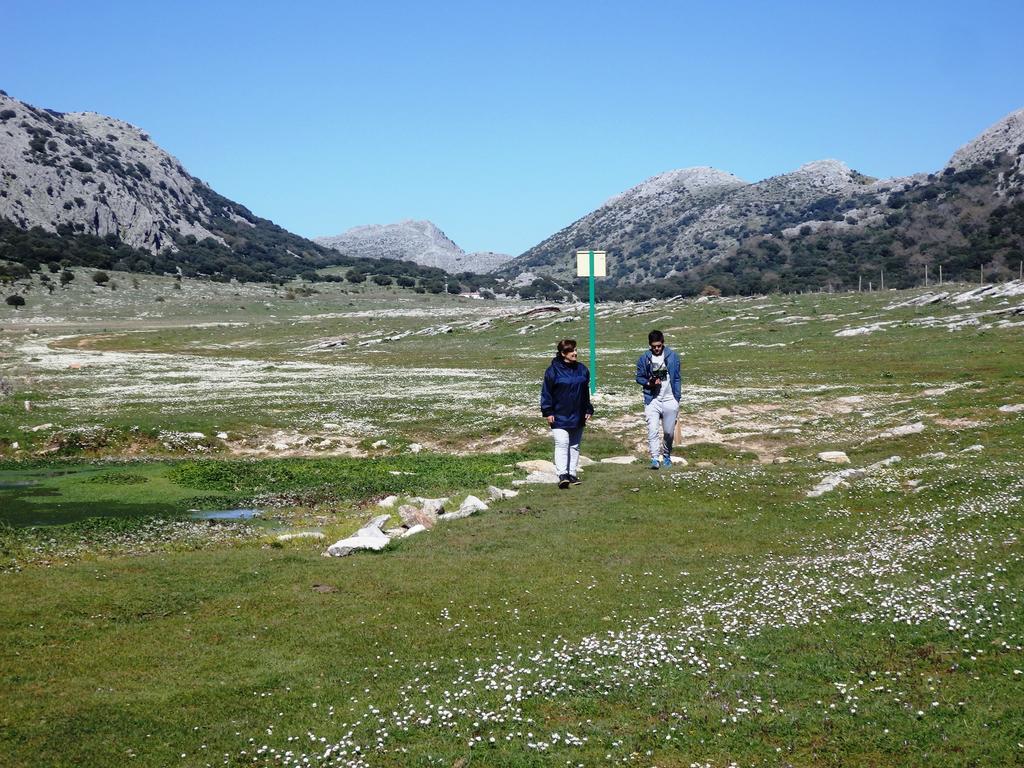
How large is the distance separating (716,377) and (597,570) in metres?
42.6

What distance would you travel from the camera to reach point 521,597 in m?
14.4

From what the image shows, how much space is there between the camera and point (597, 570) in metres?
15.9

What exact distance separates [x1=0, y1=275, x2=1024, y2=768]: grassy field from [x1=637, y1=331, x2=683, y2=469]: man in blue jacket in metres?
2.09

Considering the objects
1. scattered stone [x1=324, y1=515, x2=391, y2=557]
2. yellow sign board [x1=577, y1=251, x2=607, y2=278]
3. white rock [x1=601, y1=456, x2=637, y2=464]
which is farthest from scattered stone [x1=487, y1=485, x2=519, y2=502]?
yellow sign board [x1=577, y1=251, x2=607, y2=278]

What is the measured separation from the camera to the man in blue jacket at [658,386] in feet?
82.6

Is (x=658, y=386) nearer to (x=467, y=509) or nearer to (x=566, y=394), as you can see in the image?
(x=566, y=394)

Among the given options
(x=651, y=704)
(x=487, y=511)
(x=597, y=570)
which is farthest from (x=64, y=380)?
(x=651, y=704)

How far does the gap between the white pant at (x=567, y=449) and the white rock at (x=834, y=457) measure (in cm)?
987

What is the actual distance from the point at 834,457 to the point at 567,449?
11074 millimetres

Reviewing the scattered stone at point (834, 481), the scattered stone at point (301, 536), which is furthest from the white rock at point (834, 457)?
the scattered stone at point (301, 536)

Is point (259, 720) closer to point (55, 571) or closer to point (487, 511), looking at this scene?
point (55, 571)

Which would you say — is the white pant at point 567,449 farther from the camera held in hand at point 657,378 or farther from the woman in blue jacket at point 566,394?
the camera held in hand at point 657,378

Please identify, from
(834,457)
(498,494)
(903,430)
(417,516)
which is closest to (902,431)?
(903,430)

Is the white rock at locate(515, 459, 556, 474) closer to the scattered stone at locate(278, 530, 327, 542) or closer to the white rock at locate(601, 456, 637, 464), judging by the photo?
the white rock at locate(601, 456, 637, 464)
